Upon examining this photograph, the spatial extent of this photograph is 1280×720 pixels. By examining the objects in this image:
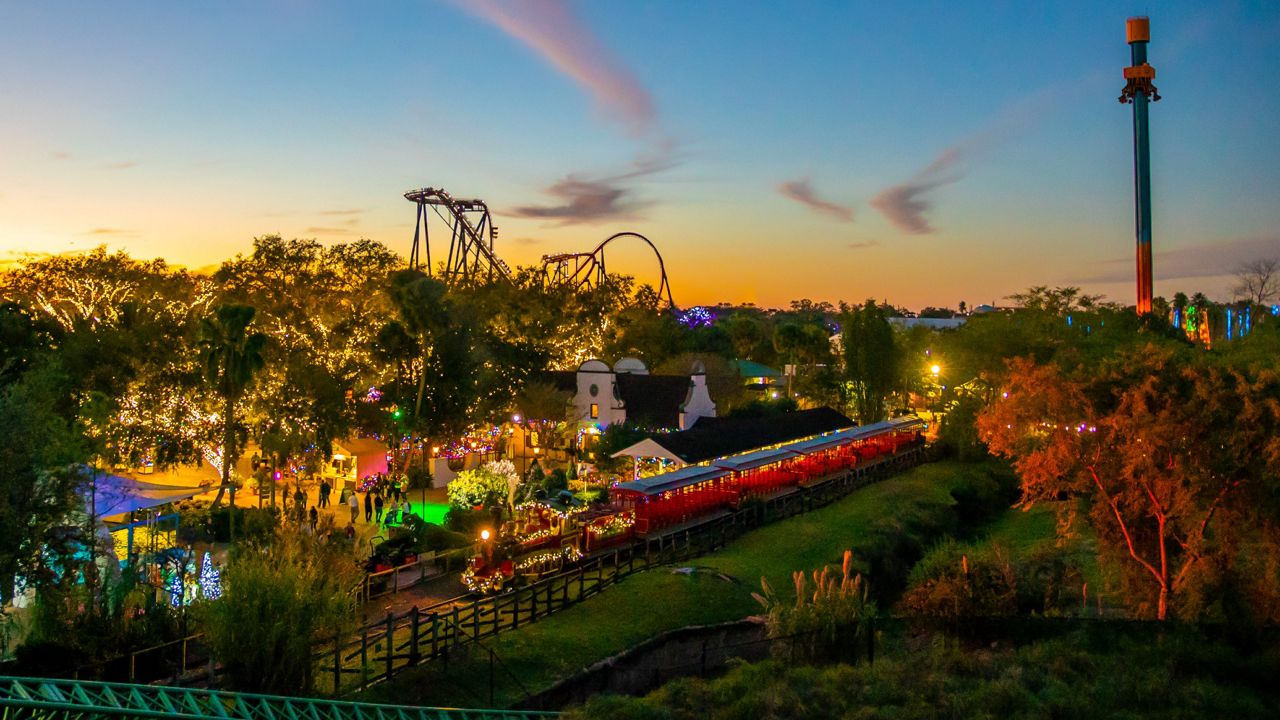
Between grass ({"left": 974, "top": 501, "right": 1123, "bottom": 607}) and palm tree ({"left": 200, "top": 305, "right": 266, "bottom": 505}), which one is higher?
palm tree ({"left": 200, "top": 305, "right": 266, "bottom": 505})

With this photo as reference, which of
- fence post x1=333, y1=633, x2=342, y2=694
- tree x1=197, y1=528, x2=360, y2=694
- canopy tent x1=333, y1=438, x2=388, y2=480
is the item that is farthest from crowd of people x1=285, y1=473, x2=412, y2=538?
tree x1=197, y1=528, x2=360, y2=694

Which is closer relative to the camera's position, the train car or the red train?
the train car

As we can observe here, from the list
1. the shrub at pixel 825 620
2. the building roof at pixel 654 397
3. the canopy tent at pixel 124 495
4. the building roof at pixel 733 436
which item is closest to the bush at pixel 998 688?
the shrub at pixel 825 620

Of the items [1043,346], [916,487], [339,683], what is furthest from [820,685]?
[1043,346]

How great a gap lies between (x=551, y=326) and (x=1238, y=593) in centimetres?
4995

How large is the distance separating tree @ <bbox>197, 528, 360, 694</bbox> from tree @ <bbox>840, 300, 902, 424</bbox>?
4504 centimetres

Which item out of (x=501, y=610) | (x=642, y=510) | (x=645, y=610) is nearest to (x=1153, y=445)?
(x=645, y=610)

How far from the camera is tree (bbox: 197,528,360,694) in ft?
42.9

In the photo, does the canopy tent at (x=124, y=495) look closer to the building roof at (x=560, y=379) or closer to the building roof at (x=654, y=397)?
the building roof at (x=654, y=397)

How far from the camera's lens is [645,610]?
19.5 m

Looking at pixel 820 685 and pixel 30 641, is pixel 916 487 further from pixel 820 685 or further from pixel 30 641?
pixel 30 641

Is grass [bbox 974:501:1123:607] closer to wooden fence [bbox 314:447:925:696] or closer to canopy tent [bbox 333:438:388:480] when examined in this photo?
wooden fence [bbox 314:447:925:696]

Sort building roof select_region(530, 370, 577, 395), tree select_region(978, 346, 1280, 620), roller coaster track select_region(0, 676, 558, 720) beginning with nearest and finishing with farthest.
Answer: roller coaster track select_region(0, 676, 558, 720) < tree select_region(978, 346, 1280, 620) < building roof select_region(530, 370, 577, 395)

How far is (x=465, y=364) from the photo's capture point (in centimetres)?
4091
